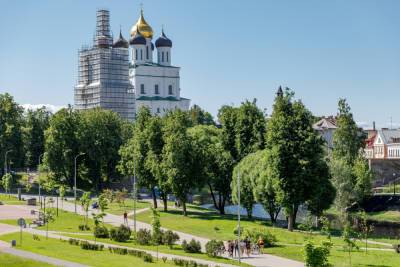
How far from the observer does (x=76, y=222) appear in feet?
236

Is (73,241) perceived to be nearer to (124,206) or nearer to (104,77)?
(124,206)

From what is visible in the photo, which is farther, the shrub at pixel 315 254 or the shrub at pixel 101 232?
the shrub at pixel 101 232

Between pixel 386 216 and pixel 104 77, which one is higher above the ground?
pixel 104 77

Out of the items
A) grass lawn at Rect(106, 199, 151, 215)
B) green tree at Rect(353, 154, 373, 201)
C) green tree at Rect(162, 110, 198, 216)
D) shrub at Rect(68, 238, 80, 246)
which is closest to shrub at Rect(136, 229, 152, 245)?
shrub at Rect(68, 238, 80, 246)

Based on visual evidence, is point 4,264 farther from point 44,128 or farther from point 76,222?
point 44,128

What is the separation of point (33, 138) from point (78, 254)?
7117 cm

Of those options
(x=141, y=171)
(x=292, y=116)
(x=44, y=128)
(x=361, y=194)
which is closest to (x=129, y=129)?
(x=44, y=128)

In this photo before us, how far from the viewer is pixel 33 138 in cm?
11612

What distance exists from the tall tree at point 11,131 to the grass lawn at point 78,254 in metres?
55.3

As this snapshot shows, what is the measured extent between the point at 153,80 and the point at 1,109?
67464 mm

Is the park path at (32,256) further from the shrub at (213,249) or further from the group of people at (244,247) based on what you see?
the group of people at (244,247)

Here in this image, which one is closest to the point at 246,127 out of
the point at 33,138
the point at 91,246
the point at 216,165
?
the point at 216,165

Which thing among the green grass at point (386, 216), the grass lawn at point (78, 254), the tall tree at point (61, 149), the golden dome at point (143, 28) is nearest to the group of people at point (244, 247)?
the grass lawn at point (78, 254)

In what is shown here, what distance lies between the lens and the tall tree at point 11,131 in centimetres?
10931
